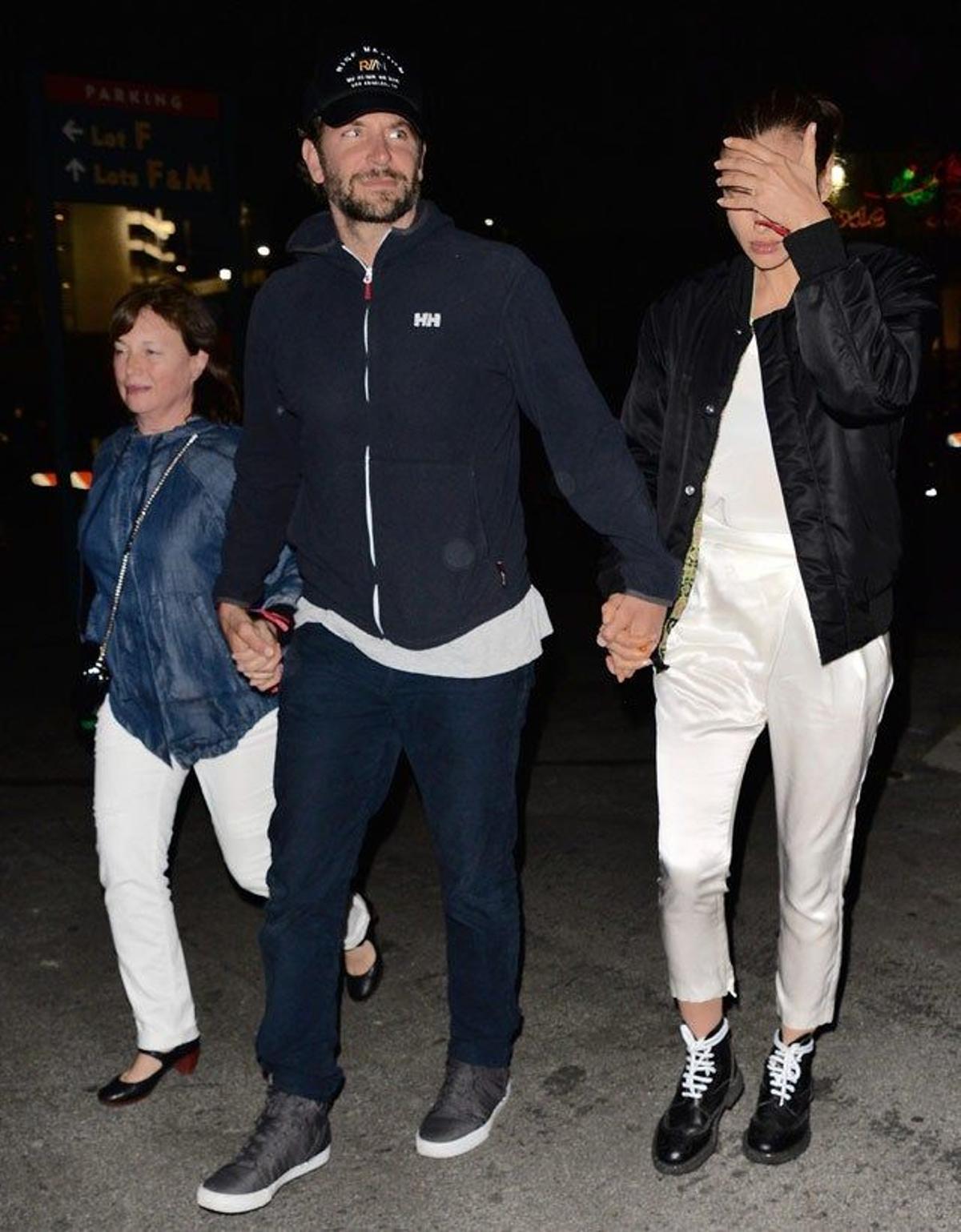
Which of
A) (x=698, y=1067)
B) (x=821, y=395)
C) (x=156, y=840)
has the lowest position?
(x=698, y=1067)

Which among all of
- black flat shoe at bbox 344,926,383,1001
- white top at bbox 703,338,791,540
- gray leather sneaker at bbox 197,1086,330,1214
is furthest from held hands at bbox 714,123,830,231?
black flat shoe at bbox 344,926,383,1001

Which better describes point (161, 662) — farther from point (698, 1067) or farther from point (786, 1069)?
point (786, 1069)

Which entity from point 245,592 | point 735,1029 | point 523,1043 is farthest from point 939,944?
point 245,592

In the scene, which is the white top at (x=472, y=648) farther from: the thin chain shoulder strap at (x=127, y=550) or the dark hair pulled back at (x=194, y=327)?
the dark hair pulled back at (x=194, y=327)

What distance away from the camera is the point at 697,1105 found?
10.8 ft

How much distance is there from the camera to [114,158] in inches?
412

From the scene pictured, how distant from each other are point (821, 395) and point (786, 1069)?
1541mm

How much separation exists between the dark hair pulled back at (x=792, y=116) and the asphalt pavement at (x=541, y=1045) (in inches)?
57.3

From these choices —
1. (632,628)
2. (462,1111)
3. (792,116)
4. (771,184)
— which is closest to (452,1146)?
(462,1111)

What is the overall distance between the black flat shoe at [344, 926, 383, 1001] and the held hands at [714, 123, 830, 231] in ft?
7.92

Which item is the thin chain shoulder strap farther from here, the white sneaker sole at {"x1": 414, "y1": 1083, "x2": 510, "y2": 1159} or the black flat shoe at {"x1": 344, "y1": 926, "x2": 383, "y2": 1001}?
the white sneaker sole at {"x1": 414, "y1": 1083, "x2": 510, "y2": 1159}

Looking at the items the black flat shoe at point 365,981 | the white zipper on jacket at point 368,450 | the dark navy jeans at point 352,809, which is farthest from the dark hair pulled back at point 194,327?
the black flat shoe at point 365,981

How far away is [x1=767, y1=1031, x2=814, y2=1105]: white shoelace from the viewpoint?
129 inches

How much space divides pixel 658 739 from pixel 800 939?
1.78ft
